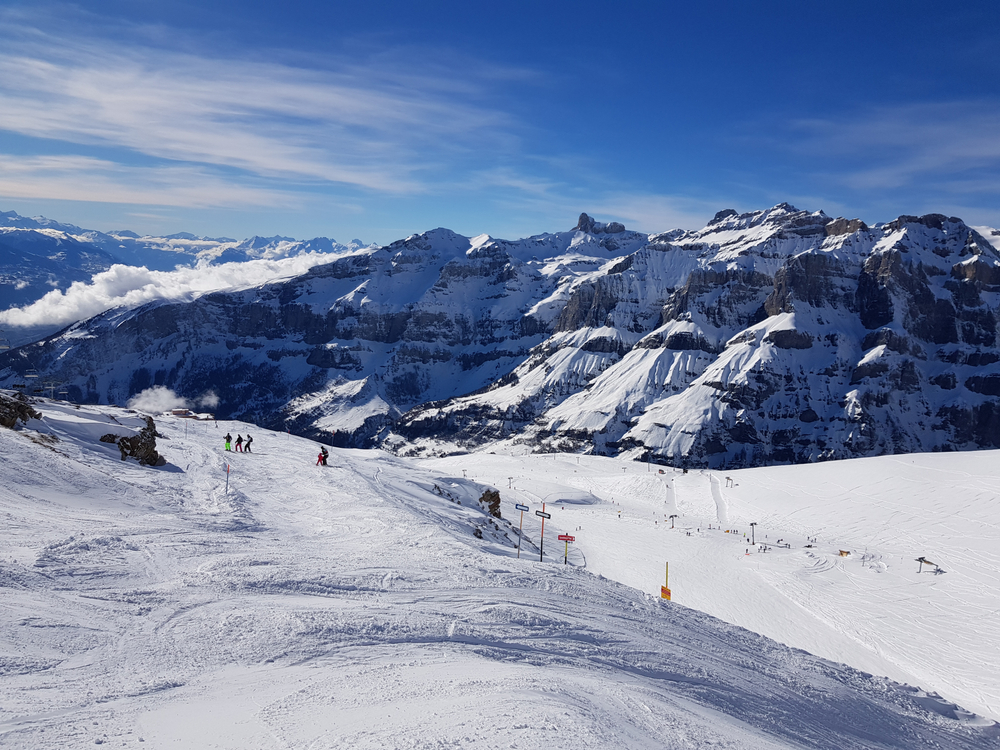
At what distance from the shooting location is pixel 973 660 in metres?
28.3

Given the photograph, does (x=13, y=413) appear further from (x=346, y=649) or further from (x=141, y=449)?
(x=346, y=649)

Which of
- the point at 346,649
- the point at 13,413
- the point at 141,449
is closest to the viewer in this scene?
the point at 346,649

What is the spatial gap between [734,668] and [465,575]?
7.89m

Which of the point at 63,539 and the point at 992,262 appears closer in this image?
the point at 63,539

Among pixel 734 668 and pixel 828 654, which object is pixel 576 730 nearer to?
pixel 734 668

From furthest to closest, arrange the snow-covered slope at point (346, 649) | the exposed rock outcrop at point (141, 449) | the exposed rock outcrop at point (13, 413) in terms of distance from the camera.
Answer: the exposed rock outcrop at point (141, 449) < the exposed rock outcrop at point (13, 413) < the snow-covered slope at point (346, 649)

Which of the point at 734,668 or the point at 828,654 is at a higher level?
the point at 734,668

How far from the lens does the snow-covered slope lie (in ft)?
29.2

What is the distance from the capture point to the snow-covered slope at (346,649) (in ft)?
29.2

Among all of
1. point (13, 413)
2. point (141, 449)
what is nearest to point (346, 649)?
point (141, 449)

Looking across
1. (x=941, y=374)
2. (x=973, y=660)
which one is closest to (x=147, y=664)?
(x=973, y=660)

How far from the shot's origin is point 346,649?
39.2 feet

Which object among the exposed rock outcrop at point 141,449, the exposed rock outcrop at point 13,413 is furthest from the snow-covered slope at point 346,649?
the exposed rock outcrop at point 141,449

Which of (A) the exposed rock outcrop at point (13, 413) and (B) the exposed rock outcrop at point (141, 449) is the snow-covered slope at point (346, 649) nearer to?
(A) the exposed rock outcrop at point (13, 413)
